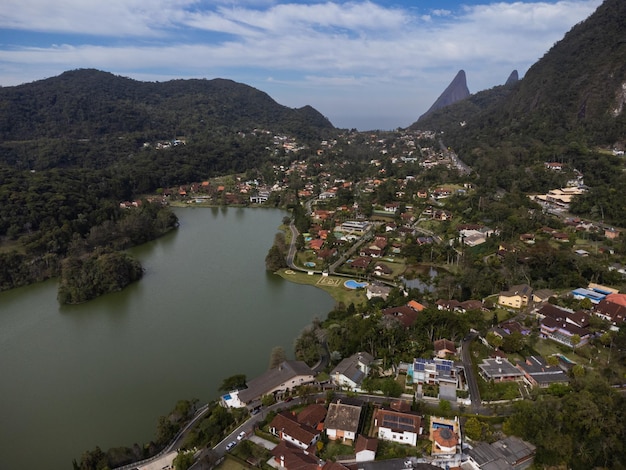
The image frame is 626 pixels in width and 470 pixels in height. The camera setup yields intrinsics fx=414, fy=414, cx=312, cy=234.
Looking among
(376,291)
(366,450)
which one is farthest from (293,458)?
(376,291)

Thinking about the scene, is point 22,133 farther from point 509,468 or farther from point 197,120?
point 509,468

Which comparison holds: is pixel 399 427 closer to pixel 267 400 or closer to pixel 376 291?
pixel 267 400

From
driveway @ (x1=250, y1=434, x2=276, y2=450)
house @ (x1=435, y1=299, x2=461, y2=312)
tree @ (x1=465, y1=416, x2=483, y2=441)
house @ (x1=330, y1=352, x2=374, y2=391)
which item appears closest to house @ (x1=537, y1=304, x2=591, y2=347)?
house @ (x1=435, y1=299, x2=461, y2=312)

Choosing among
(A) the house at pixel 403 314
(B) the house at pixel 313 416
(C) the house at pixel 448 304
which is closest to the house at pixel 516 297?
(C) the house at pixel 448 304

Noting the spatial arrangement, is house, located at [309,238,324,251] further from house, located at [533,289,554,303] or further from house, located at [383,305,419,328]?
house, located at [533,289,554,303]

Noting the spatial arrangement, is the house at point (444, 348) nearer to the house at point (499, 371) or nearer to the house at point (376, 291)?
the house at point (499, 371)

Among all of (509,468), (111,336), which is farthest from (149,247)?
(509,468)
